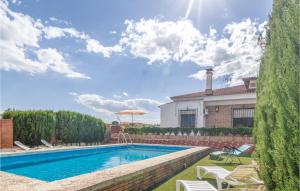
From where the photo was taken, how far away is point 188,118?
Result: 24.6 meters

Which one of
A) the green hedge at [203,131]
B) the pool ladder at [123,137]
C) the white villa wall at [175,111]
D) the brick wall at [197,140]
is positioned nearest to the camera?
the brick wall at [197,140]

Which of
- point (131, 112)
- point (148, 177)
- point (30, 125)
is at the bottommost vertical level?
point (148, 177)

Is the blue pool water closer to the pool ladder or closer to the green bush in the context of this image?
the green bush

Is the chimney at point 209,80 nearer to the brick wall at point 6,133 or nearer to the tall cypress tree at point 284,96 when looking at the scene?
the brick wall at point 6,133

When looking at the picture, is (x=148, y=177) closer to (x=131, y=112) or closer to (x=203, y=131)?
(x=203, y=131)

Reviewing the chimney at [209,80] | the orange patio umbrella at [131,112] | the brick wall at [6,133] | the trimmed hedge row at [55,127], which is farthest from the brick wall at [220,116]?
the brick wall at [6,133]

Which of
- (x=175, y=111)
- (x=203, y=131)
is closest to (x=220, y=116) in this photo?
(x=203, y=131)

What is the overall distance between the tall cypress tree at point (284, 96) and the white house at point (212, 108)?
18780 millimetres

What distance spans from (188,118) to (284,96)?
22059 mm

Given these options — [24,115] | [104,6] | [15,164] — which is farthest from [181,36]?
[15,164]

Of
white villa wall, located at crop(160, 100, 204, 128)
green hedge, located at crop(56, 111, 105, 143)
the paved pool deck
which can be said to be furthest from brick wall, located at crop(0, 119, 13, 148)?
white villa wall, located at crop(160, 100, 204, 128)

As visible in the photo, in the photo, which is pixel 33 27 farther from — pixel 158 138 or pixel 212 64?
pixel 212 64

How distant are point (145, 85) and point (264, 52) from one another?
21.6 metres

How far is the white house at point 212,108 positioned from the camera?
21719 millimetres
